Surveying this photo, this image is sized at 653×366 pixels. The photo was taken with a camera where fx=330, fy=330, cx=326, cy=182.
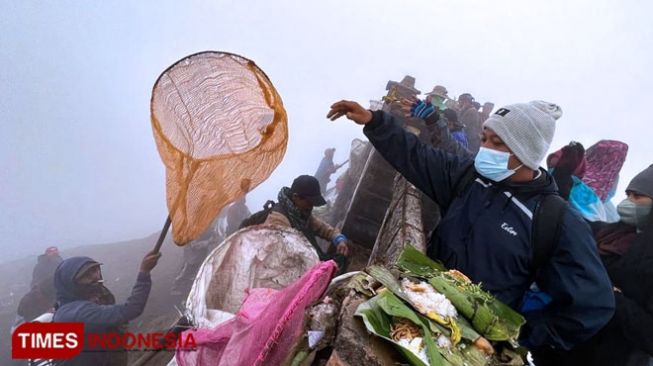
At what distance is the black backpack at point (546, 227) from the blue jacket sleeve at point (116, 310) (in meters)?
3.85

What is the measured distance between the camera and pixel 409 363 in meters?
1.17

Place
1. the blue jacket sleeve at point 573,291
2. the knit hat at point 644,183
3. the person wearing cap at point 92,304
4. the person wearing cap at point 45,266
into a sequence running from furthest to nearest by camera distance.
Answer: the person wearing cap at point 45,266, the person wearing cap at point 92,304, the knit hat at point 644,183, the blue jacket sleeve at point 573,291

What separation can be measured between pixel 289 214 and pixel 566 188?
3.15 meters

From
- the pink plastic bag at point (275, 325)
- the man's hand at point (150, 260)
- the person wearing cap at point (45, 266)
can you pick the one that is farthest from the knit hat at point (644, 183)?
the person wearing cap at point (45, 266)

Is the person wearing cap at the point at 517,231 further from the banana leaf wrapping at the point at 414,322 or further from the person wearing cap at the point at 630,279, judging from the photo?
the banana leaf wrapping at the point at 414,322

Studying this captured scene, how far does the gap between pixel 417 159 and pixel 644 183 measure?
70.9 inches

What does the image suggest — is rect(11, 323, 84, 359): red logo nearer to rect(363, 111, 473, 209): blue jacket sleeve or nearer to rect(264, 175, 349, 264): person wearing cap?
rect(264, 175, 349, 264): person wearing cap

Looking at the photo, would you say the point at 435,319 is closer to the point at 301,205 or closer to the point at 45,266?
the point at 301,205

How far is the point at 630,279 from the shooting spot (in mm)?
2465

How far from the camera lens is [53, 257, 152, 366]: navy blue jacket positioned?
3555mm

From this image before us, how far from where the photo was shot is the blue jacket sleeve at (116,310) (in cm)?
357

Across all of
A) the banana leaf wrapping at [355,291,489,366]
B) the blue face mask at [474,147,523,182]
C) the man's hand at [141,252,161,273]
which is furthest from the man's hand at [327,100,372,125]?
the man's hand at [141,252,161,273]

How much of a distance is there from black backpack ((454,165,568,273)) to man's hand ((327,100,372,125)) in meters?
1.34

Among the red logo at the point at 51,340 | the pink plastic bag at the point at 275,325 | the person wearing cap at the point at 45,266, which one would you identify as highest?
the pink plastic bag at the point at 275,325
